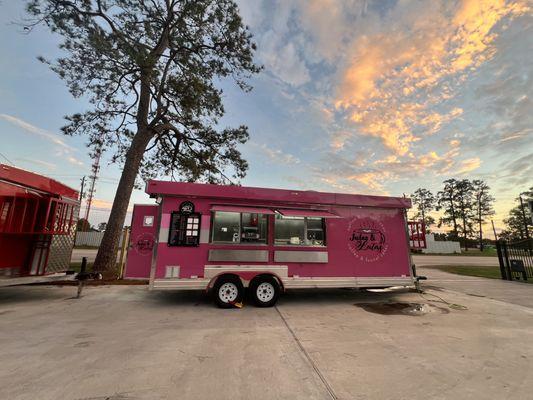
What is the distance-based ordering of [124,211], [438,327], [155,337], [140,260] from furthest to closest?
[124,211], [140,260], [438,327], [155,337]

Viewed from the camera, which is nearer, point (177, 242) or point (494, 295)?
point (177, 242)

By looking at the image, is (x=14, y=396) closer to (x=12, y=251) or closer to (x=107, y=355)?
(x=107, y=355)

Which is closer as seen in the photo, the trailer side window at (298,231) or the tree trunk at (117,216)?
the trailer side window at (298,231)

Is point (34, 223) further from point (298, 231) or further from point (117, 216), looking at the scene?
point (298, 231)

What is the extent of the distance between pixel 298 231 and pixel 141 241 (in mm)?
4523

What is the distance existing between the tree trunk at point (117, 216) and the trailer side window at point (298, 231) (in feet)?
26.0

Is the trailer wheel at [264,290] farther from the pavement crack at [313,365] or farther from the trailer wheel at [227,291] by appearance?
the pavement crack at [313,365]

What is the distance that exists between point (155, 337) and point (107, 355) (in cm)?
88

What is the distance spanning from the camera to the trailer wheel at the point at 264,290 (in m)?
6.96

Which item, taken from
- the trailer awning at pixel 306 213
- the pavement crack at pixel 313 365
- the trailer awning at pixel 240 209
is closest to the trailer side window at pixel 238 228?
the trailer awning at pixel 240 209

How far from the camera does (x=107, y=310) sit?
635 cm

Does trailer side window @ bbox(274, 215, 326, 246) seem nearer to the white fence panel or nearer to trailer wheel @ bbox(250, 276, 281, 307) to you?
trailer wheel @ bbox(250, 276, 281, 307)

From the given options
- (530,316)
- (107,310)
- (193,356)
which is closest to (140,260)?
(107,310)

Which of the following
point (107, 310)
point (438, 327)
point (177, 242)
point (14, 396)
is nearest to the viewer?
point (14, 396)
